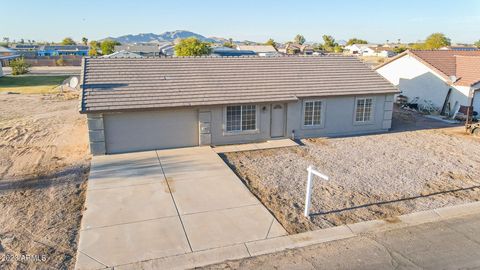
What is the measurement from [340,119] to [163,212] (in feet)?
37.6

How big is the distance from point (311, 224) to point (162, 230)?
12.4ft

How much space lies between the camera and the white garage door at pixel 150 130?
584 inches

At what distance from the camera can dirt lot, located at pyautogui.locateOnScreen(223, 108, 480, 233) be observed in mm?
10259

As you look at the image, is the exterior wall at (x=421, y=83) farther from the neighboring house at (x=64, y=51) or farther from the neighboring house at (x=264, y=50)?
the neighboring house at (x=64, y=51)

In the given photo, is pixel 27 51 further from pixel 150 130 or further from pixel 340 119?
→ pixel 340 119

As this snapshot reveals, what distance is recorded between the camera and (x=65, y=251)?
26.1 feet

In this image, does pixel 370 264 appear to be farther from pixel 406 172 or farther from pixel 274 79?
pixel 274 79

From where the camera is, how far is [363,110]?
1872 centimetres

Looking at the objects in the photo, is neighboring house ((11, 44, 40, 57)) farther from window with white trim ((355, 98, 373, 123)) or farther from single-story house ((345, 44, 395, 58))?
single-story house ((345, 44, 395, 58))

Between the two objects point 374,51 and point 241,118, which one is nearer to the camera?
point 241,118

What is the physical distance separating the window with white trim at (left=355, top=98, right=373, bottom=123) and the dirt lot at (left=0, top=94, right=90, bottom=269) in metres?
13.0

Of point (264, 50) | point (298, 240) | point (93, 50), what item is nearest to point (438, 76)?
point (298, 240)

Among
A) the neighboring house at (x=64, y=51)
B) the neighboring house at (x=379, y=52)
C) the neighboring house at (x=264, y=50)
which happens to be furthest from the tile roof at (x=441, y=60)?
the neighboring house at (x=64, y=51)

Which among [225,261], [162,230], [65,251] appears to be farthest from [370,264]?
[65,251]
